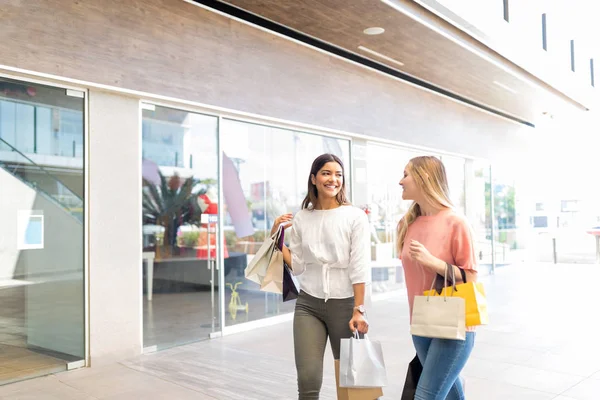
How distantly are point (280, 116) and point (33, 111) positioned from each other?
128 inches

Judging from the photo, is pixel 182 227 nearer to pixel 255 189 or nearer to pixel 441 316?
pixel 255 189

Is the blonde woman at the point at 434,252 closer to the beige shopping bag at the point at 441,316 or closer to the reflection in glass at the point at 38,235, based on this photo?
the beige shopping bag at the point at 441,316

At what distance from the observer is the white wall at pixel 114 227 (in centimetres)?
531

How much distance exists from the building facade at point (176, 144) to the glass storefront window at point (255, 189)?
0.02 m

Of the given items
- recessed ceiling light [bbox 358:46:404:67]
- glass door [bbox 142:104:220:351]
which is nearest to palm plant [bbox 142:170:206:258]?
glass door [bbox 142:104:220:351]

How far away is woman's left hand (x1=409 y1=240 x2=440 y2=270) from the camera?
2.32 metres

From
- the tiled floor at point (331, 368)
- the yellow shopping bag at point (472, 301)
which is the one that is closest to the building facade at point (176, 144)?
the tiled floor at point (331, 368)

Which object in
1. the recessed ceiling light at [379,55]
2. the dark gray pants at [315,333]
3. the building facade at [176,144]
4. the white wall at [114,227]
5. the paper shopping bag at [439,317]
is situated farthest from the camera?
the recessed ceiling light at [379,55]

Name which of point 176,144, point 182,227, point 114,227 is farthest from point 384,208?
point 114,227

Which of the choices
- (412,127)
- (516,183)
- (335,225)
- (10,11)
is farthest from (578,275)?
(10,11)

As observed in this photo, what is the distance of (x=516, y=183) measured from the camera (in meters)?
15.1

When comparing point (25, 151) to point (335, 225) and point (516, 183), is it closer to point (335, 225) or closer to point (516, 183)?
point (335, 225)

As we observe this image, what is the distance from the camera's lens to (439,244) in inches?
96.6

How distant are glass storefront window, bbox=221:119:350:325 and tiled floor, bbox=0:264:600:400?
1.53 feet
